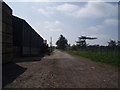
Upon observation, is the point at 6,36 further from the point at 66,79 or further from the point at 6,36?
the point at 66,79

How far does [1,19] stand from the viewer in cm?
1202

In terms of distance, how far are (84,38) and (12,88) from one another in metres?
69.2

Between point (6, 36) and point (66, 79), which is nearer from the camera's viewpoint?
point (66, 79)

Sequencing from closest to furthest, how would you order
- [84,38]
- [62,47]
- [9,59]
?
1. [9,59]
2. [84,38]
3. [62,47]

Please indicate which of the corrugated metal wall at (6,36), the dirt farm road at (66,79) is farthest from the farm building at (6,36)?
the dirt farm road at (66,79)

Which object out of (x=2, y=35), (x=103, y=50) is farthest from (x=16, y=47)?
(x=103, y=50)

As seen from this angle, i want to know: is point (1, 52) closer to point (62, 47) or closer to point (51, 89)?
point (51, 89)

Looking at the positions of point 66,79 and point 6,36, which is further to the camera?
point 6,36

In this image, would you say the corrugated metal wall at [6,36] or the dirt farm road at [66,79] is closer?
the dirt farm road at [66,79]

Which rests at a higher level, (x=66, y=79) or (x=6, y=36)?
(x=6, y=36)

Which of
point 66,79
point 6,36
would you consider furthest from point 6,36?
point 66,79

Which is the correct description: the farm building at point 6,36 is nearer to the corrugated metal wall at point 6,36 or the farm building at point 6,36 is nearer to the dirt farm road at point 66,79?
the corrugated metal wall at point 6,36

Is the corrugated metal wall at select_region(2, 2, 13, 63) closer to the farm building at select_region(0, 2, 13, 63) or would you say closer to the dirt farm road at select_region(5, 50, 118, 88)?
the farm building at select_region(0, 2, 13, 63)

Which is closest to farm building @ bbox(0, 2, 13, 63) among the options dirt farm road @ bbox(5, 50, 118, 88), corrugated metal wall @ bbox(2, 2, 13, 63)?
corrugated metal wall @ bbox(2, 2, 13, 63)
